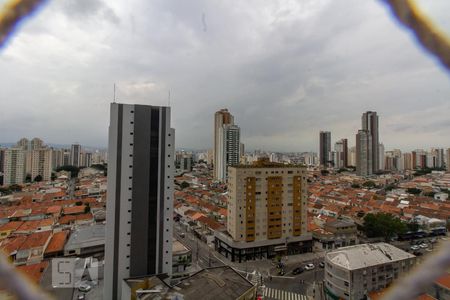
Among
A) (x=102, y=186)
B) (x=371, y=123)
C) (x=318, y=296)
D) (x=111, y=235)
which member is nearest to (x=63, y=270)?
(x=111, y=235)

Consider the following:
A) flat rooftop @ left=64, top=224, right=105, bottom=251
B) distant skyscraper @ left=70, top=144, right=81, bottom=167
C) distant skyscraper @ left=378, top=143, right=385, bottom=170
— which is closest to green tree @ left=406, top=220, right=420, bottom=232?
flat rooftop @ left=64, top=224, right=105, bottom=251

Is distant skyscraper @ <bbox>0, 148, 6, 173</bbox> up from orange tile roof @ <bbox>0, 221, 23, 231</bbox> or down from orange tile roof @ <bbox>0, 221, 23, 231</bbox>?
up

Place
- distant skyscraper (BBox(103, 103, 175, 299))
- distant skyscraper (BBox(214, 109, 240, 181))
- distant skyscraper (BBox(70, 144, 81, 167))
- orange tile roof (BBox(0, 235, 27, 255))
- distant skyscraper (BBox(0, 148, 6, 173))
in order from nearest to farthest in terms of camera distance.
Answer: distant skyscraper (BBox(103, 103, 175, 299))
orange tile roof (BBox(0, 235, 27, 255))
distant skyscraper (BBox(0, 148, 6, 173))
distant skyscraper (BBox(214, 109, 240, 181))
distant skyscraper (BBox(70, 144, 81, 167))

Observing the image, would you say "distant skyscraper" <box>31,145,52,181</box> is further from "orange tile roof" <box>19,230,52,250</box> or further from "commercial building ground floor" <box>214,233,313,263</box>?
"commercial building ground floor" <box>214,233,313,263</box>

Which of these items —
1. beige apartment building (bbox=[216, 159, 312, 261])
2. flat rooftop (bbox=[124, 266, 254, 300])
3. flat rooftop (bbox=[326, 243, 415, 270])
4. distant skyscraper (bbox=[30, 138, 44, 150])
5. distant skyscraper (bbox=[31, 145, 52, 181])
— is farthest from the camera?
distant skyscraper (bbox=[30, 138, 44, 150])

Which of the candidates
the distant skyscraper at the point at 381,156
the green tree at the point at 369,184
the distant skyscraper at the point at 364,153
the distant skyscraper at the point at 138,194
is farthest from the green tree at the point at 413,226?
the distant skyscraper at the point at 381,156

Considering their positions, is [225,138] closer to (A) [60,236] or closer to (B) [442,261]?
(A) [60,236]

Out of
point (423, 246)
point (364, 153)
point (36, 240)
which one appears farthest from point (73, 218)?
point (364, 153)
